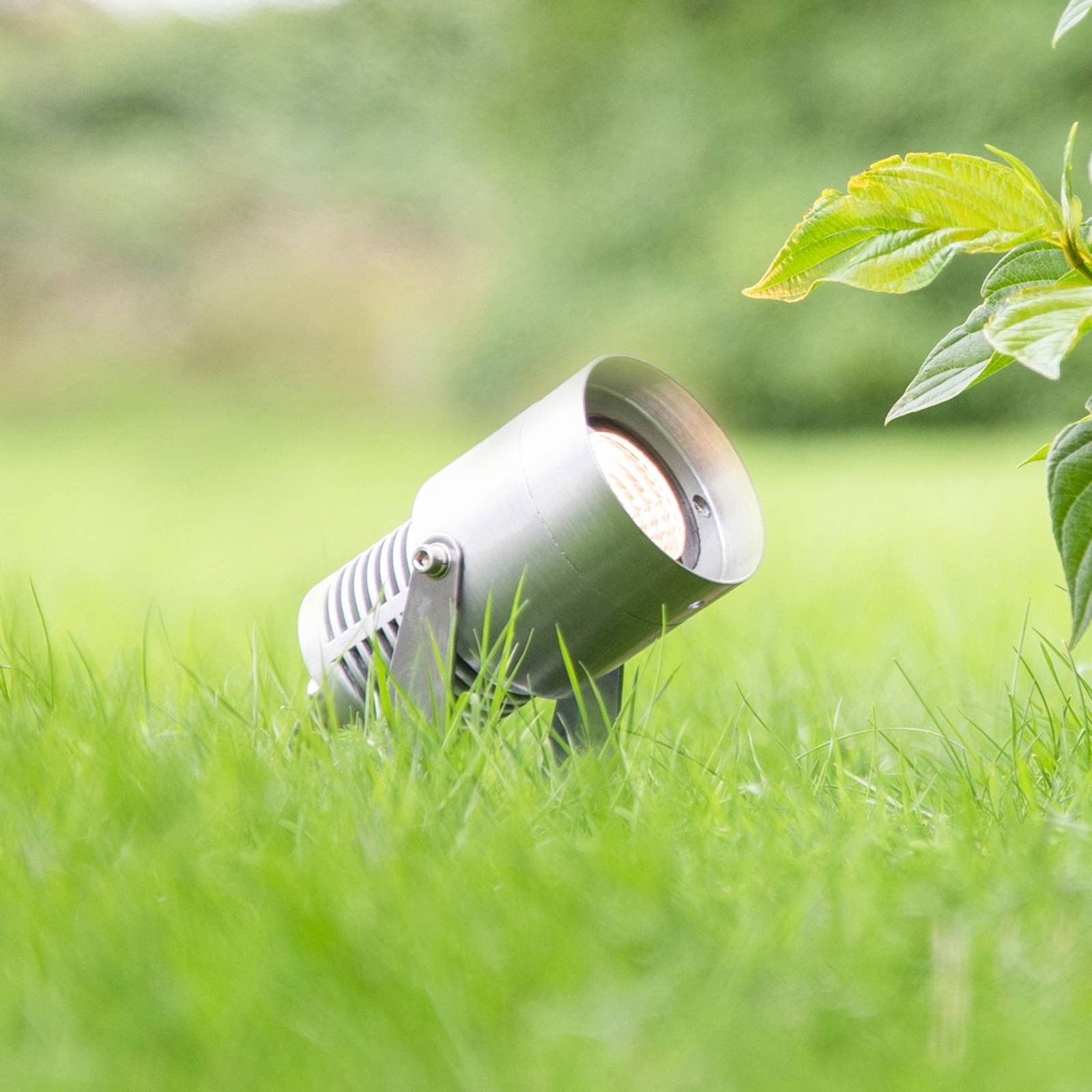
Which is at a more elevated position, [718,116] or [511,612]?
[718,116]

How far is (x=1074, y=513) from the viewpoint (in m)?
0.87

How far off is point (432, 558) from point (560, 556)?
0.37ft

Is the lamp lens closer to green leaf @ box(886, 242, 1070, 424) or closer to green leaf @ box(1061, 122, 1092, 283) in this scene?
green leaf @ box(886, 242, 1070, 424)

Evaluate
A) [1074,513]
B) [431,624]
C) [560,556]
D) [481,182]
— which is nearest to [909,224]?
[1074,513]

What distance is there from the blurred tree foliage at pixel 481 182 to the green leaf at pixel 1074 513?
6.92 metres

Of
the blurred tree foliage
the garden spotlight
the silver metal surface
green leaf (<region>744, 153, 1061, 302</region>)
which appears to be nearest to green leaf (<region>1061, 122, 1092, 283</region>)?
green leaf (<region>744, 153, 1061, 302</region>)

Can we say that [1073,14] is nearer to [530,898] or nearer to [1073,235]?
[1073,235]

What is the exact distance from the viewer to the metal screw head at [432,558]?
1049mm

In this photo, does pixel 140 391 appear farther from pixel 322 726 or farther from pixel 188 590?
pixel 322 726

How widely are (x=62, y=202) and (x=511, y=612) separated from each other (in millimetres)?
11593

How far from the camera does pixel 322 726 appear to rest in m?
1.16

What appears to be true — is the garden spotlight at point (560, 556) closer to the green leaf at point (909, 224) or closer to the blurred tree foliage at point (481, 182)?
the green leaf at point (909, 224)

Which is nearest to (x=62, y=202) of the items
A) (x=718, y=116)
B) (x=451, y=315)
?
(x=451, y=315)

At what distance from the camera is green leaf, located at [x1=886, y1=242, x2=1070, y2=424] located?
92cm
